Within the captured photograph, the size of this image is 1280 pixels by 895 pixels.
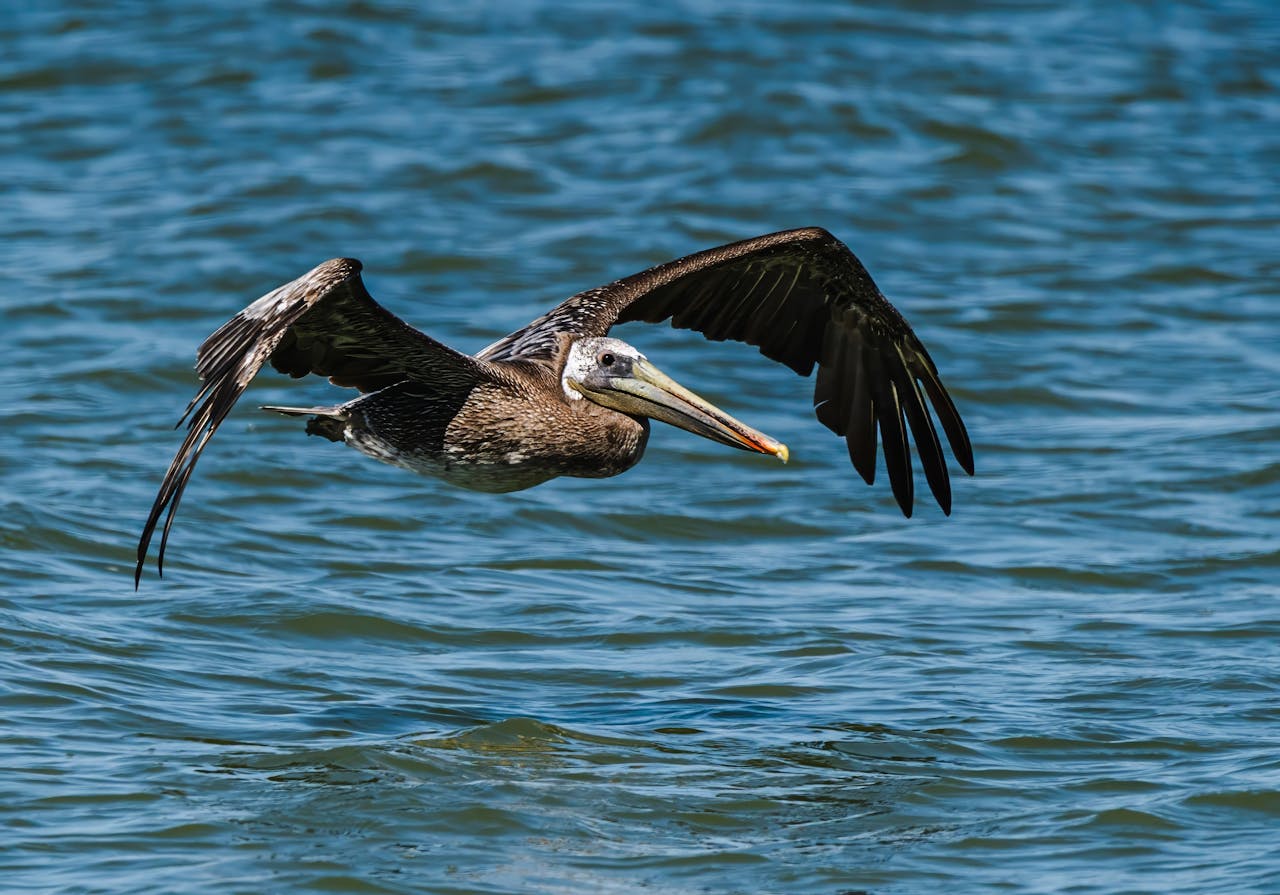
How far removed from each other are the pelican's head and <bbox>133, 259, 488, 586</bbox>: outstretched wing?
1.32ft

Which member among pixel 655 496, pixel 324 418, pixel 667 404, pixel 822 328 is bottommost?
pixel 655 496

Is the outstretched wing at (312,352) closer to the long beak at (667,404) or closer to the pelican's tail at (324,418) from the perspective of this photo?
the pelican's tail at (324,418)

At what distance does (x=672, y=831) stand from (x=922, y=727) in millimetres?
1521

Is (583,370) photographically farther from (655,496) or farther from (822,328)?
(655,496)

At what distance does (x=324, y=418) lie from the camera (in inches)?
315

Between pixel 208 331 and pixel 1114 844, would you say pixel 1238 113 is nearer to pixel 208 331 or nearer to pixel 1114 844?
pixel 208 331

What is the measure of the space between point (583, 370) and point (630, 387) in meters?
0.21

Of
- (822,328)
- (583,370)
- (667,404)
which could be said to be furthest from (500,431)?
(822,328)

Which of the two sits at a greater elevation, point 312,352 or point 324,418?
point 312,352

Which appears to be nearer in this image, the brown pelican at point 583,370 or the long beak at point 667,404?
the brown pelican at point 583,370

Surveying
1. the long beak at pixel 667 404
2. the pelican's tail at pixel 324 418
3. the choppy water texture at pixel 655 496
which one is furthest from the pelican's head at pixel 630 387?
the choppy water texture at pixel 655 496

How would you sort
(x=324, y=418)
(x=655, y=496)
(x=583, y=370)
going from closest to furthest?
(x=583, y=370), (x=324, y=418), (x=655, y=496)

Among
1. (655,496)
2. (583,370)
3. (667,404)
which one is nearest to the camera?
(667,404)

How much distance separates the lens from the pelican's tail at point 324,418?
791cm
